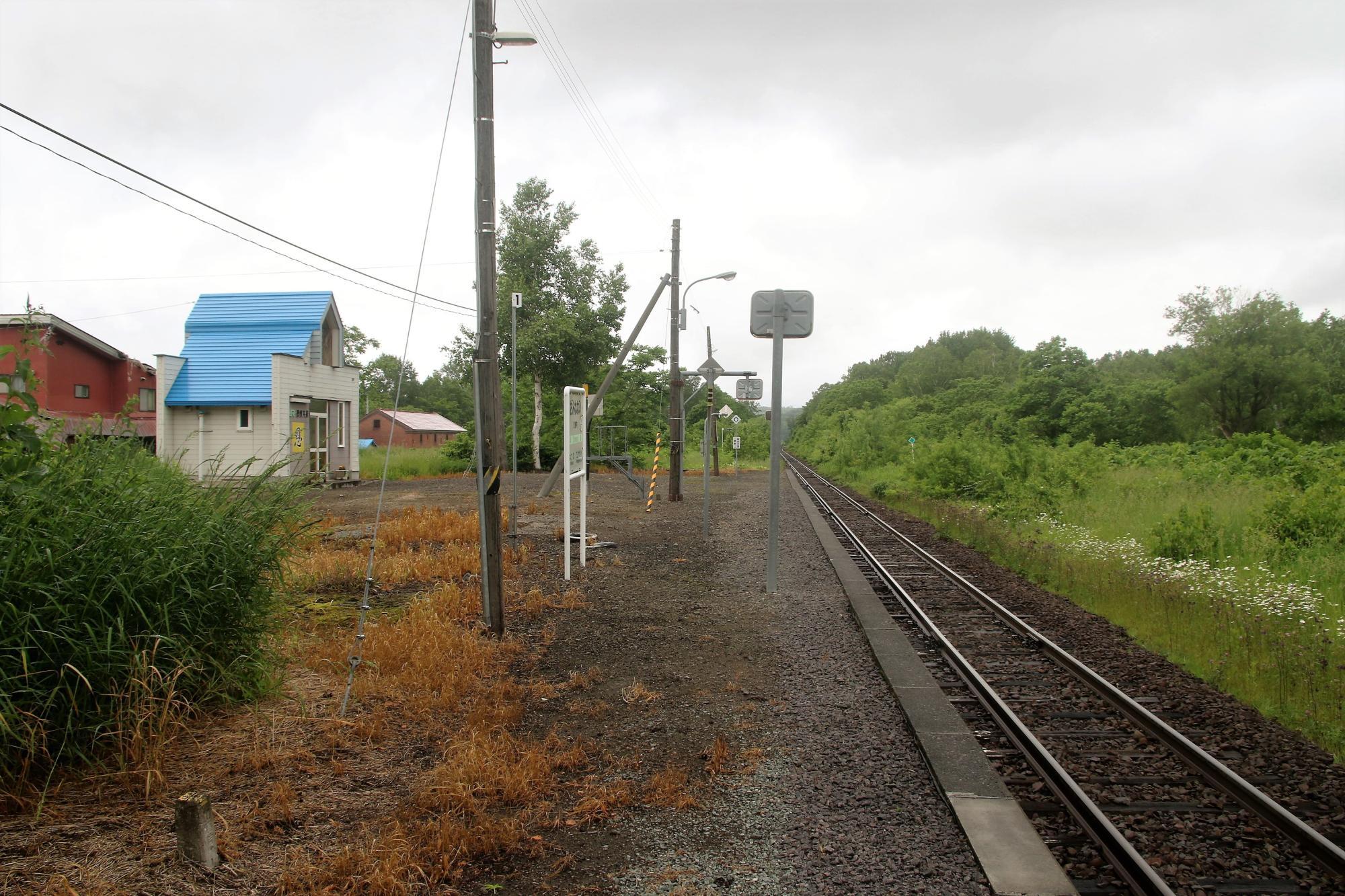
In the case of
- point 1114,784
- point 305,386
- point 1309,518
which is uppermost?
point 305,386

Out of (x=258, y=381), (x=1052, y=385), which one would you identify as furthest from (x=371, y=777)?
(x=1052, y=385)

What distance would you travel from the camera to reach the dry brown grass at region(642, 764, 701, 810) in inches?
167

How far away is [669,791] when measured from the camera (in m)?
4.34

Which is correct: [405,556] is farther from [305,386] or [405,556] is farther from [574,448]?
[305,386]

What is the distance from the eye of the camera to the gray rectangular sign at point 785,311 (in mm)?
9641

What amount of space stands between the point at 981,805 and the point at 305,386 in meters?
24.1

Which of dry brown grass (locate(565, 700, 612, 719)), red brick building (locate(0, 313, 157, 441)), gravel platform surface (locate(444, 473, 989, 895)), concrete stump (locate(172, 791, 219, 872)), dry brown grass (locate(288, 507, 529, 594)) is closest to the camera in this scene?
concrete stump (locate(172, 791, 219, 872))

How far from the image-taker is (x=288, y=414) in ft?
77.4

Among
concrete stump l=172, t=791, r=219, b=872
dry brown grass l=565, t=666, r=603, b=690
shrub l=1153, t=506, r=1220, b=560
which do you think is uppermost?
shrub l=1153, t=506, r=1220, b=560

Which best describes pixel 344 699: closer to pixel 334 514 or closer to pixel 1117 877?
pixel 1117 877

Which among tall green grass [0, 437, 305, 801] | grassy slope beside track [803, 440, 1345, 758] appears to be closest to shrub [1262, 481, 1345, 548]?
grassy slope beside track [803, 440, 1345, 758]

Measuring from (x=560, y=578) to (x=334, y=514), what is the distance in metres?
8.43

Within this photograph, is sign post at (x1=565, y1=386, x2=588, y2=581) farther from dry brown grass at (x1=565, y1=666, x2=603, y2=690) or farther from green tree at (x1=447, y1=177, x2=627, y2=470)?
green tree at (x1=447, y1=177, x2=627, y2=470)

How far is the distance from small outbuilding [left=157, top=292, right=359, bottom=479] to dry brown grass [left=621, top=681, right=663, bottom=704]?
1847cm
